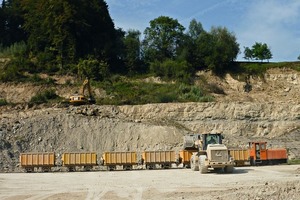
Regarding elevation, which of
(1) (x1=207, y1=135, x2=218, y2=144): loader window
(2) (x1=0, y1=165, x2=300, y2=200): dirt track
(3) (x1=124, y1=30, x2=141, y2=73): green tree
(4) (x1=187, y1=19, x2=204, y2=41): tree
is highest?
(4) (x1=187, y1=19, x2=204, y2=41): tree

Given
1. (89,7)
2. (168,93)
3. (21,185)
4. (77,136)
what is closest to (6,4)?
(89,7)

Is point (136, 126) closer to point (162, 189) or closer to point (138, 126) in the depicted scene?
point (138, 126)

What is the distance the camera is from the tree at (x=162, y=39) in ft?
214

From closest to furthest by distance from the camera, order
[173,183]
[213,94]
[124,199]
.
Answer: [124,199], [173,183], [213,94]

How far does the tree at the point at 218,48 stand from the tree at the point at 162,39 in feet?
12.8

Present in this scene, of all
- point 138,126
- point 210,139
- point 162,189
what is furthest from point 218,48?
point 162,189

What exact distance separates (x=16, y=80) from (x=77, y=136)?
1792cm

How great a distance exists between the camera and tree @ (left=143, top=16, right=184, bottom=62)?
2566 inches

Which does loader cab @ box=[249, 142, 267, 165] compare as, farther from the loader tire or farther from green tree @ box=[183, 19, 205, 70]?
green tree @ box=[183, 19, 205, 70]

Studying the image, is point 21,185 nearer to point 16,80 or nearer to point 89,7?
point 16,80

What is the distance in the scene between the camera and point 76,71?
56719 millimetres

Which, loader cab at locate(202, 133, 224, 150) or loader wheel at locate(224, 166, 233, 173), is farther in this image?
loader cab at locate(202, 133, 224, 150)

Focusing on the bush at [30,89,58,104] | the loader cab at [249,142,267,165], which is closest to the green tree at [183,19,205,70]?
the bush at [30,89,58,104]

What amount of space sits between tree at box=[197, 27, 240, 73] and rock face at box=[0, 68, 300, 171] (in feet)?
46.0
